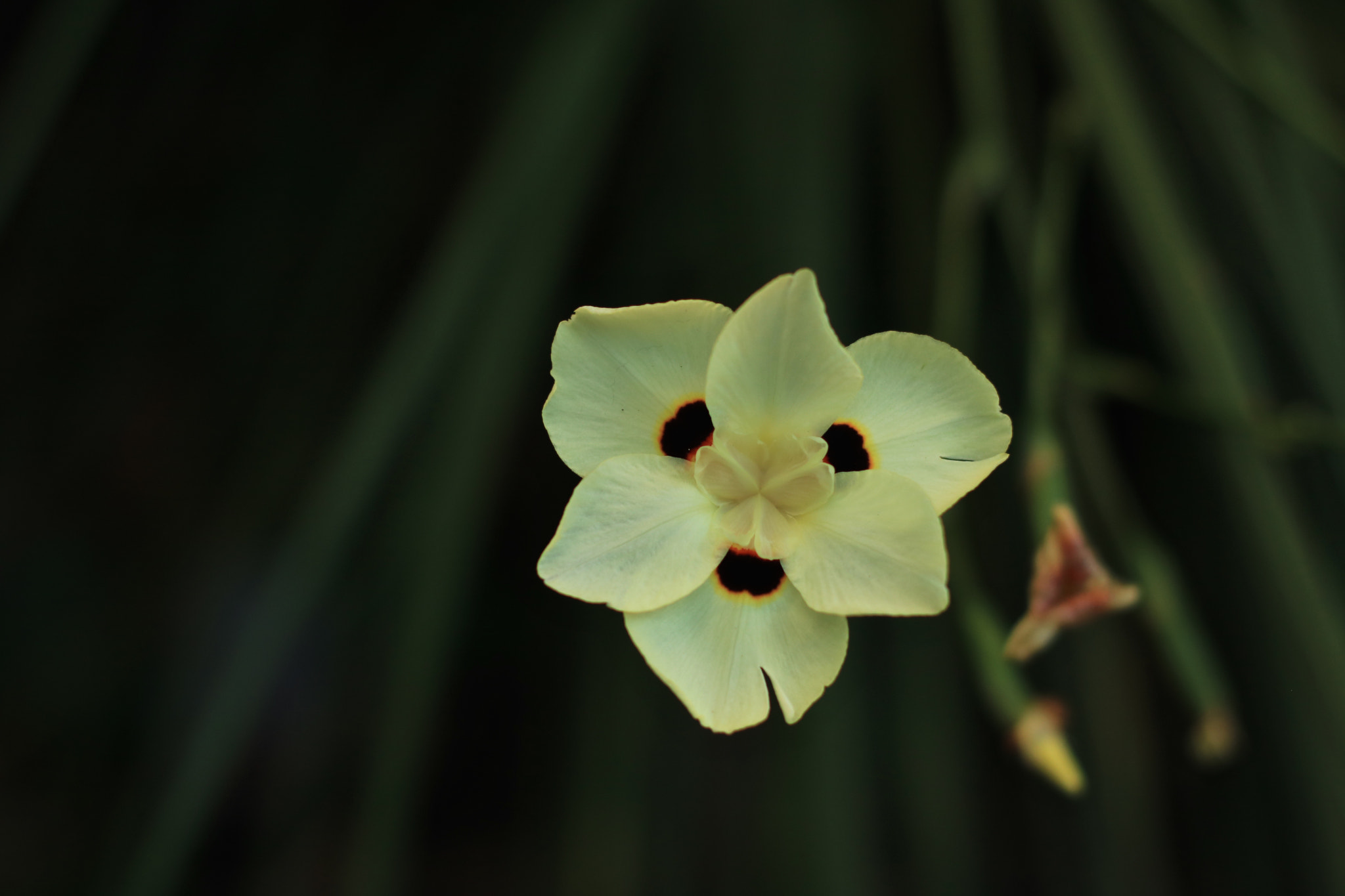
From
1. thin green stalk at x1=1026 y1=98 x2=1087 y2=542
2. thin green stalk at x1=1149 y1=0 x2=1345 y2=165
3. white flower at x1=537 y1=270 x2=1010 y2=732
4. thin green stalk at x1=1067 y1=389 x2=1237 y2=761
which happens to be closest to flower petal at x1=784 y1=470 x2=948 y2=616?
white flower at x1=537 y1=270 x2=1010 y2=732

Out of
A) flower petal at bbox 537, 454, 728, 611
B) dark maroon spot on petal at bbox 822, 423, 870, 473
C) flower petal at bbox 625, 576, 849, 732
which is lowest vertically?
flower petal at bbox 625, 576, 849, 732

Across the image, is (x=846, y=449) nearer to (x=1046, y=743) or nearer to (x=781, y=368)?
(x=781, y=368)

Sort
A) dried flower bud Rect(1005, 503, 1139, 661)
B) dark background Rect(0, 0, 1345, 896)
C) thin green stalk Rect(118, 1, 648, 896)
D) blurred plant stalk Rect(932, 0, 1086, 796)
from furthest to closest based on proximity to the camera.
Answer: dark background Rect(0, 0, 1345, 896) → thin green stalk Rect(118, 1, 648, 896) → blurred plant stalk Rect(932, 0, 1086, 796) → dried flower bud Rect(1005, 503, 1139, 661)

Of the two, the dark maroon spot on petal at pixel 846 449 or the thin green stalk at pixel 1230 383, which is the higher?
the thin green stalk at pixel 1230 383

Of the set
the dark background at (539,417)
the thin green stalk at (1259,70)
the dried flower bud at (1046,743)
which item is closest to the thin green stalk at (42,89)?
the dark background at (539,417)

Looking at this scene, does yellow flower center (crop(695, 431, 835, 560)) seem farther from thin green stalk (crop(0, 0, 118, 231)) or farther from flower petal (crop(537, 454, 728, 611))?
thin green stalk (crop(0, 0, 118, 231))

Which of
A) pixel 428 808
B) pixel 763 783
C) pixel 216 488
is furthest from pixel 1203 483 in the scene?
pixel 216 488

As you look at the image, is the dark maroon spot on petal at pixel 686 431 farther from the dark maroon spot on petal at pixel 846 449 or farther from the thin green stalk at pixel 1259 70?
the thin green stalk at pixel 1259 70

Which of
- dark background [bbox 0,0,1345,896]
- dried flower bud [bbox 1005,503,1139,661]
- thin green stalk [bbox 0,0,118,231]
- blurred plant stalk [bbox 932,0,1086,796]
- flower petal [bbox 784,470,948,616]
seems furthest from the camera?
dark background [bbox 0,0,1345,896]

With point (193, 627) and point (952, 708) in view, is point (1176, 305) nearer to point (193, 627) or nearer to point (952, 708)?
point (952, 708)
